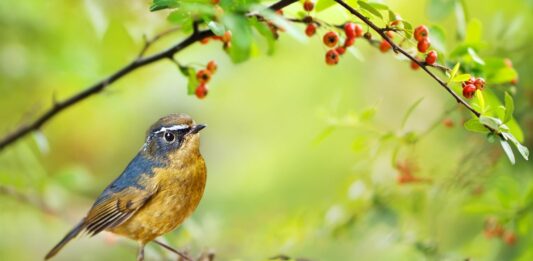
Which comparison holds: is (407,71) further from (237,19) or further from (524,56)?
Result: (237,19)

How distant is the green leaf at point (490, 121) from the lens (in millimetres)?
1759

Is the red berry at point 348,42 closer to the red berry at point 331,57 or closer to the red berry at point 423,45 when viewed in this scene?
the red berry at point 331,57

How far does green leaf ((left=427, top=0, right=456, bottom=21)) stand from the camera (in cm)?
238

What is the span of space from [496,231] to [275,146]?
222cm

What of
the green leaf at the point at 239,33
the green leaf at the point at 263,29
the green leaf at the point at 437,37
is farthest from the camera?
the green leaf at the point at 437,37

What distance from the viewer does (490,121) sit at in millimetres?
1767

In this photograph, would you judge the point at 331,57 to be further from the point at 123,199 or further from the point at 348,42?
the point at 123,199

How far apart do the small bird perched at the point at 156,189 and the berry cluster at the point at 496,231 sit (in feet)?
4.75

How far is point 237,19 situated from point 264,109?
3736 millimetres

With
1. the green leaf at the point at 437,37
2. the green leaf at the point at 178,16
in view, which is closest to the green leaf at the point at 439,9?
the green leaf at the point at 437,37

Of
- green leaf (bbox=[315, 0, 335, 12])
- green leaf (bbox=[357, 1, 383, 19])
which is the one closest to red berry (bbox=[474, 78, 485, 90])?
green leaf (bbox=[357, 1, 383, 19])

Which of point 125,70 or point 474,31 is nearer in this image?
point 125,70

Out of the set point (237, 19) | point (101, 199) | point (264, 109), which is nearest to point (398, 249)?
point (264, 109)

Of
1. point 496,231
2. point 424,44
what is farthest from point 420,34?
point 496,231
